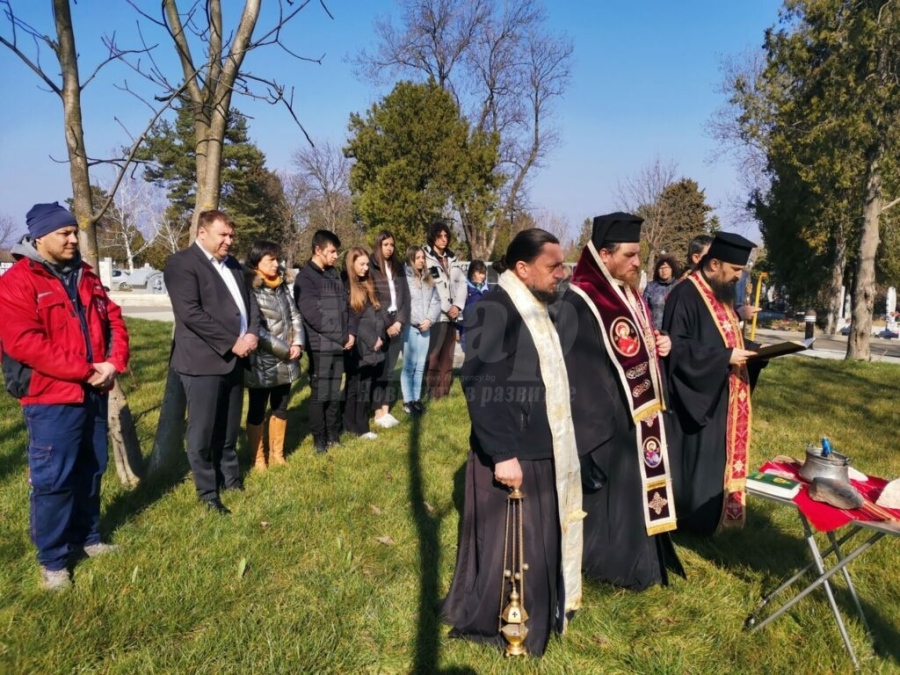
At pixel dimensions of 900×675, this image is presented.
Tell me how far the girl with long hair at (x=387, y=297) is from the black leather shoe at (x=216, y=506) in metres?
2.53

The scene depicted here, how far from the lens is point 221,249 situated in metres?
4.09

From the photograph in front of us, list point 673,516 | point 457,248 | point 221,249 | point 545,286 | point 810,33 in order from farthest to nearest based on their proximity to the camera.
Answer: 1. point 457,248
2. point 810,33
3. point 221,249
4. point 673,516
5. point 545,286

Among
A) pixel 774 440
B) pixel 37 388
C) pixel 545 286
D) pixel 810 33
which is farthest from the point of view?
pixel 810 33

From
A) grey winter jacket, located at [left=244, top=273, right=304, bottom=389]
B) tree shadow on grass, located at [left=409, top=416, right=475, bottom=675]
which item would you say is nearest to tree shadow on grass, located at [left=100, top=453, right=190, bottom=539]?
grey winter jacket, located at [left=244, top=273, right=304, bottom=389]

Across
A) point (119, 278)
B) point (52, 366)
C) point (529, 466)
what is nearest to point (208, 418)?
point (52, 366)

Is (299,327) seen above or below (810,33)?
below

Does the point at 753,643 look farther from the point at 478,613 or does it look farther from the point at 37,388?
the point at 37,388

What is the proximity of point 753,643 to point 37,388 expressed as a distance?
4.02 m

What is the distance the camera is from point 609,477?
335 cm

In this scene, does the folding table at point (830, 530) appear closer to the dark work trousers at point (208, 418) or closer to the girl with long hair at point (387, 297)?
the dark work trousers at point (208, 418)

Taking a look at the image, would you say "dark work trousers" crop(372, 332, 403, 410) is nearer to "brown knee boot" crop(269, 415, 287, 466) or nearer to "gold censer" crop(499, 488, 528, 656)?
"brown knee boot" crop(269, 415, 287, 466)

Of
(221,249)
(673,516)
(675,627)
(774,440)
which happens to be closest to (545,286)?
(673,516)

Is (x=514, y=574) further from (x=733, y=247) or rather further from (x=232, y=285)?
(x=232, y=285)

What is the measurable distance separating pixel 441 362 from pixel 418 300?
1.42 meters
